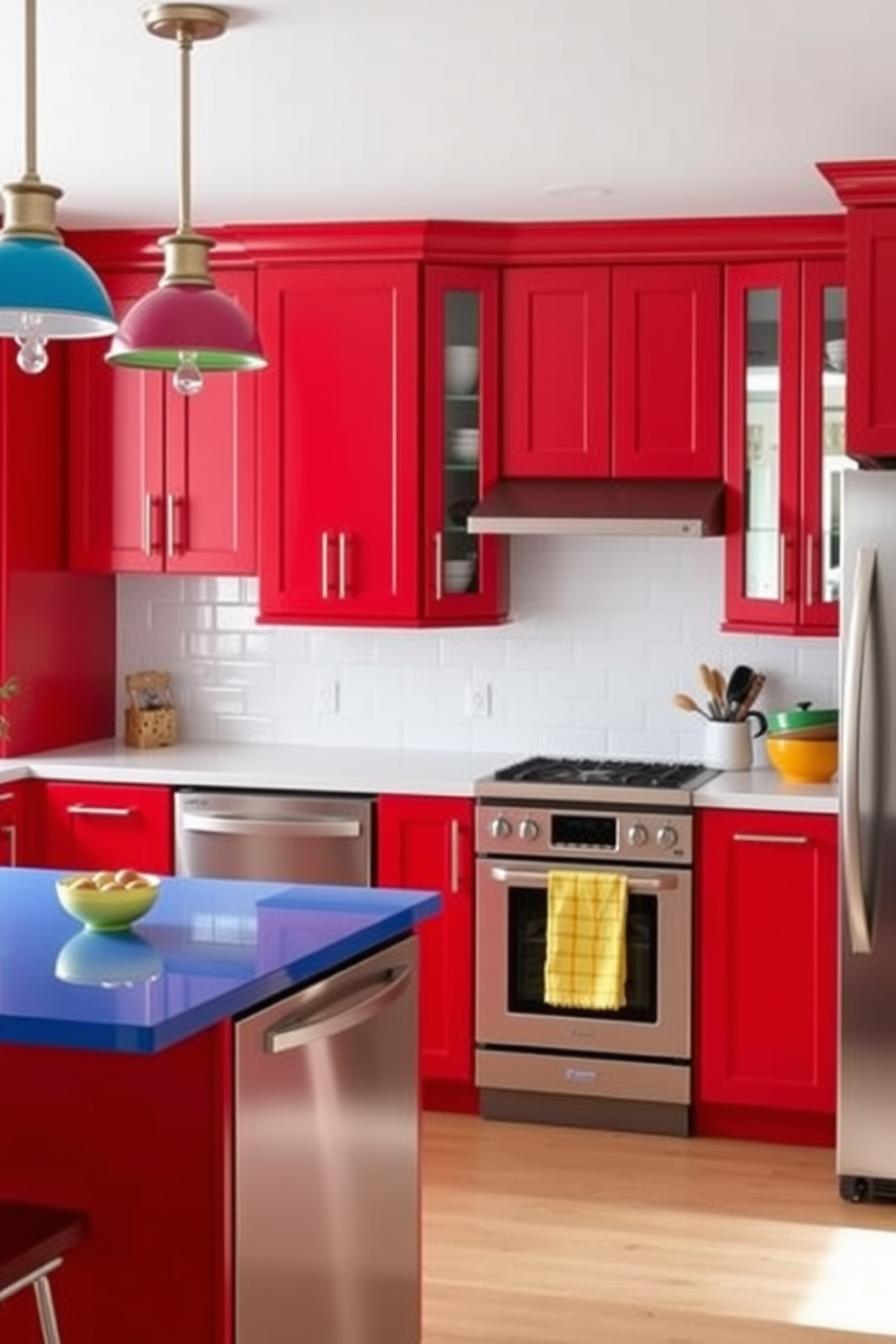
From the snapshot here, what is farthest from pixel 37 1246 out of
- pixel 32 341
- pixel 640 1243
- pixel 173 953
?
pixel 640 1243

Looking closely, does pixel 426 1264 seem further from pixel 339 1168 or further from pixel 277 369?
pixel 277 369

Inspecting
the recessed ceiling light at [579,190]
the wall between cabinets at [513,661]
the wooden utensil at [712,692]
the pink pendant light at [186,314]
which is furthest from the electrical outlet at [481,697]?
the pink pendant light at [186,314]

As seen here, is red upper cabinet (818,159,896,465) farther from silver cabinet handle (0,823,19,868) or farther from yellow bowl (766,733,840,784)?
silver cabinet handle (0,823,19,868)

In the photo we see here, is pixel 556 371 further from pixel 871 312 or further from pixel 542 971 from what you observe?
pixel 542 971

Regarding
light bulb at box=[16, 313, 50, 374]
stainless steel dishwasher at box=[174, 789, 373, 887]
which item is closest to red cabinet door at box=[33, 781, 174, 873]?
stainless steel dishwasher at box=[174, 789, 373, 887]

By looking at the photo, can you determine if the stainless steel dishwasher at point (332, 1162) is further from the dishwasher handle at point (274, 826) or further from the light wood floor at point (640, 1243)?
the dishwasher handle at point (274, 826)

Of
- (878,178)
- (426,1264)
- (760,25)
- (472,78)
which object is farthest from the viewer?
(878,178)

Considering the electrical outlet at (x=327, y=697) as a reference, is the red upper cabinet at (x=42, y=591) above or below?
above

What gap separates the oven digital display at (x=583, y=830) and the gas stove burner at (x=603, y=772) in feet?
0.31

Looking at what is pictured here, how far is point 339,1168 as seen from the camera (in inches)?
140

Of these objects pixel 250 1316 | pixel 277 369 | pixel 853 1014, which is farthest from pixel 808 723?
pixel 250 1316

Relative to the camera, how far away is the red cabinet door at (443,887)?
19.1 ft

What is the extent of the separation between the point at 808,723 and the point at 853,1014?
3.17 feet

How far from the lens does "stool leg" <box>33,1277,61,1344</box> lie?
119 inches
